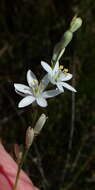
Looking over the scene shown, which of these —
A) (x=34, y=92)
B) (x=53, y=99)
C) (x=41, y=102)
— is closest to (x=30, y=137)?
(x=41, y=102)

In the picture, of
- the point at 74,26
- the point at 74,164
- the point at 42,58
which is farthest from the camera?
the point at 42,58

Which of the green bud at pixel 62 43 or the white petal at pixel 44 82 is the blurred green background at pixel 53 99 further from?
the green bud at pixel 62 43

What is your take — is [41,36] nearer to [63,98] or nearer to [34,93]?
[63,98]

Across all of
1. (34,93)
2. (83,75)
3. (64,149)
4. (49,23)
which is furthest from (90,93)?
(34,93)

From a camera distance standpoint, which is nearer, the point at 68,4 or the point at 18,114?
the point at 18,114

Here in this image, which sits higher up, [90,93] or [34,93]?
→ [34,93]

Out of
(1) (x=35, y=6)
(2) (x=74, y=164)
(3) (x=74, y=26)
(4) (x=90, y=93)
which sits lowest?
(2) (x=74, y=164)
